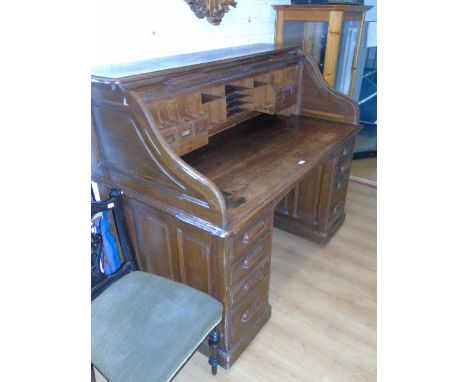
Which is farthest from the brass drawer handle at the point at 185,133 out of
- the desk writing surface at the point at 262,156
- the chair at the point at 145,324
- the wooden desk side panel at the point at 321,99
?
the wooden desk side panel at the point at 321,99

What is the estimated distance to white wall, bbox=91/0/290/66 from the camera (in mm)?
1474

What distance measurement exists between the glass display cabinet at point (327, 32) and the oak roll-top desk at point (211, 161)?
1.36ft

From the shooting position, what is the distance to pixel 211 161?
65.7 inches

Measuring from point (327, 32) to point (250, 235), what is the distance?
5.34 ft

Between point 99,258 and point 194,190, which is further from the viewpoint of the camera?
point 99,258

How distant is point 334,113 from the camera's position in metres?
2.21

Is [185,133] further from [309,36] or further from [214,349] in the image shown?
[309,36]

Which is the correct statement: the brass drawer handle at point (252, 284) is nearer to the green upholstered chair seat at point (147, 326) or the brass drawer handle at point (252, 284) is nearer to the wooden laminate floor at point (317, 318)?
the green upholstered chair seat at point (147, 326)

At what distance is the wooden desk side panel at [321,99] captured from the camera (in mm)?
2154

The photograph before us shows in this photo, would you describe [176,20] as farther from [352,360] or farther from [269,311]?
[352,360]

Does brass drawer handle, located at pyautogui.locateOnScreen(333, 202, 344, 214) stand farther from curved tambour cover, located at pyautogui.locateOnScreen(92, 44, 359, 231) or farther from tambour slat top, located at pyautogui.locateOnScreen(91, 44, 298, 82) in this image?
tambour slat top, located at pyautogui.locateOnScreen(91, 44, 298, 82)

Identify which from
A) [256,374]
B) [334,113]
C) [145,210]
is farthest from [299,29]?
[256,374]
